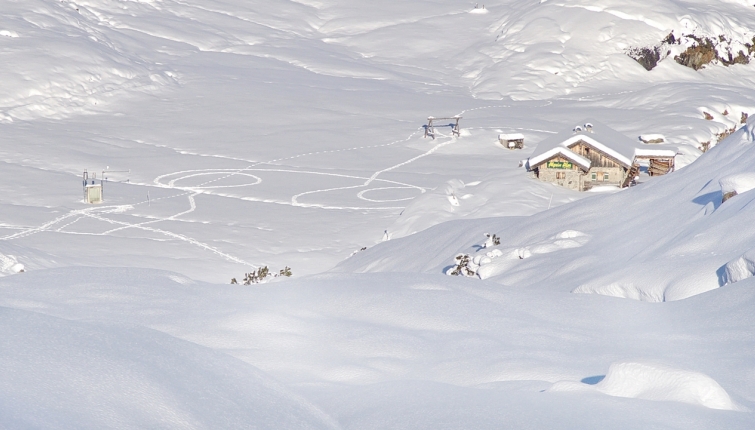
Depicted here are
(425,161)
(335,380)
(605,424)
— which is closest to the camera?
(605,424)

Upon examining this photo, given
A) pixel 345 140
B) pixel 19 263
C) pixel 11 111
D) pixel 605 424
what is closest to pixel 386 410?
pixel 605 424

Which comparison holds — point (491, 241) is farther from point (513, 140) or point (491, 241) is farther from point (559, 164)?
point (513, 140)

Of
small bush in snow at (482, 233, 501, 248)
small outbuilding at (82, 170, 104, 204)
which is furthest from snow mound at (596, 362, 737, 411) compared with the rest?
small outbuilding at (82, 170, 104, 204)

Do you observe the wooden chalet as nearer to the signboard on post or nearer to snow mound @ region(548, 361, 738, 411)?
the signboard on post

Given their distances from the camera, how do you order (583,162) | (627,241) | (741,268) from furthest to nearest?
(583,162) → (627,241) → (741,268)

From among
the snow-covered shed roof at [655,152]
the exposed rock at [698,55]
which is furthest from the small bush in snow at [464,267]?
the exposed rock at [698,55]

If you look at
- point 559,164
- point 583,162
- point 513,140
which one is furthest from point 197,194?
point 513,140

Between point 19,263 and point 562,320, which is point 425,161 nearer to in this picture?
point 19,263
